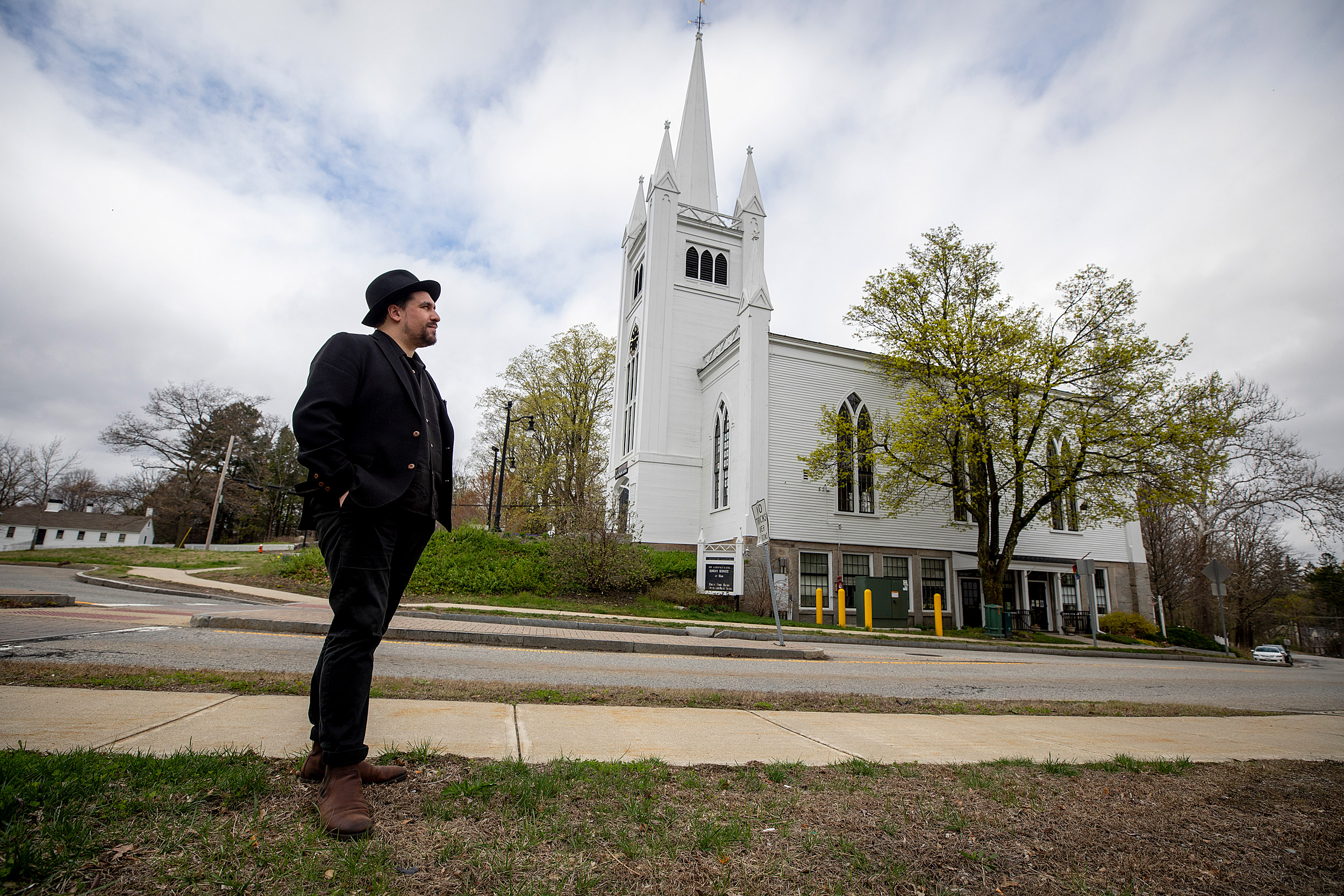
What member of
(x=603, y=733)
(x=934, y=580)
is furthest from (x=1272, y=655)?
(x=603, y=733)

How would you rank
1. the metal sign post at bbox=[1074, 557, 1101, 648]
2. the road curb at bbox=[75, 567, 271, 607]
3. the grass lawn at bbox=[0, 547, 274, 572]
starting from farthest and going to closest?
the grass lawn at bbox=[0, 547, 274, 572] < the metal sign post at bbox=[1074, 557, 1101, 648] < the road curb at bbox=[75, 567, 271, 607]

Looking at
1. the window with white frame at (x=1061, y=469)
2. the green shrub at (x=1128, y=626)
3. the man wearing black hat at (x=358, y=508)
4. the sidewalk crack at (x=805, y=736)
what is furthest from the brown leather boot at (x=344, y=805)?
the green shrub at (x=1128, y=626)

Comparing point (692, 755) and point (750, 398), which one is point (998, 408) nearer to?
point (750, 398)

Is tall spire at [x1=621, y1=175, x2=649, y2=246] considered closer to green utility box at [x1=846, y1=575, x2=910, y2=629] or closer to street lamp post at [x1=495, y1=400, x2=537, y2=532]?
street lamp post at [x1=495, y1=400, x2=537, y2=532]

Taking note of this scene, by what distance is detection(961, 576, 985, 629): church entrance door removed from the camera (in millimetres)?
27469

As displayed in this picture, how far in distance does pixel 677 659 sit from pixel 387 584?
7.28 m

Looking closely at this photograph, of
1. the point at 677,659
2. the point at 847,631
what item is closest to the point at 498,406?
the point at 847,631

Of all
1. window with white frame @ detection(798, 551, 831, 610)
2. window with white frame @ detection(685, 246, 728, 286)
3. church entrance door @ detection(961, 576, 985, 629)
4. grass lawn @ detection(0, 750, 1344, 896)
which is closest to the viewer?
grass lawn @ detection(0, 750, 1344, 896)

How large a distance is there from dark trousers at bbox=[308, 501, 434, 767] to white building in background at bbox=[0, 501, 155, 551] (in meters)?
70.6

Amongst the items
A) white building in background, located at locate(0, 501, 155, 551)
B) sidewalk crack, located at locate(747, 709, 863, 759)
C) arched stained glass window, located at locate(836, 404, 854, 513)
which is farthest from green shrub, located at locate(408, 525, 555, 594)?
white building in background, located at locate(0, 501, 155, 551)

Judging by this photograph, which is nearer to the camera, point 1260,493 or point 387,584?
point 387,584

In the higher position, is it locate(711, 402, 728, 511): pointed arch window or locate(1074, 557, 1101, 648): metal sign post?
locate(711, 402, 728, 511): pointed arch window

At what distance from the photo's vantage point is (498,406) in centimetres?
4181

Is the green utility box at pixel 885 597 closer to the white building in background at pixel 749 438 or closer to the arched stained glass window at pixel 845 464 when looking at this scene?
the white building in background at pixel 749 438
